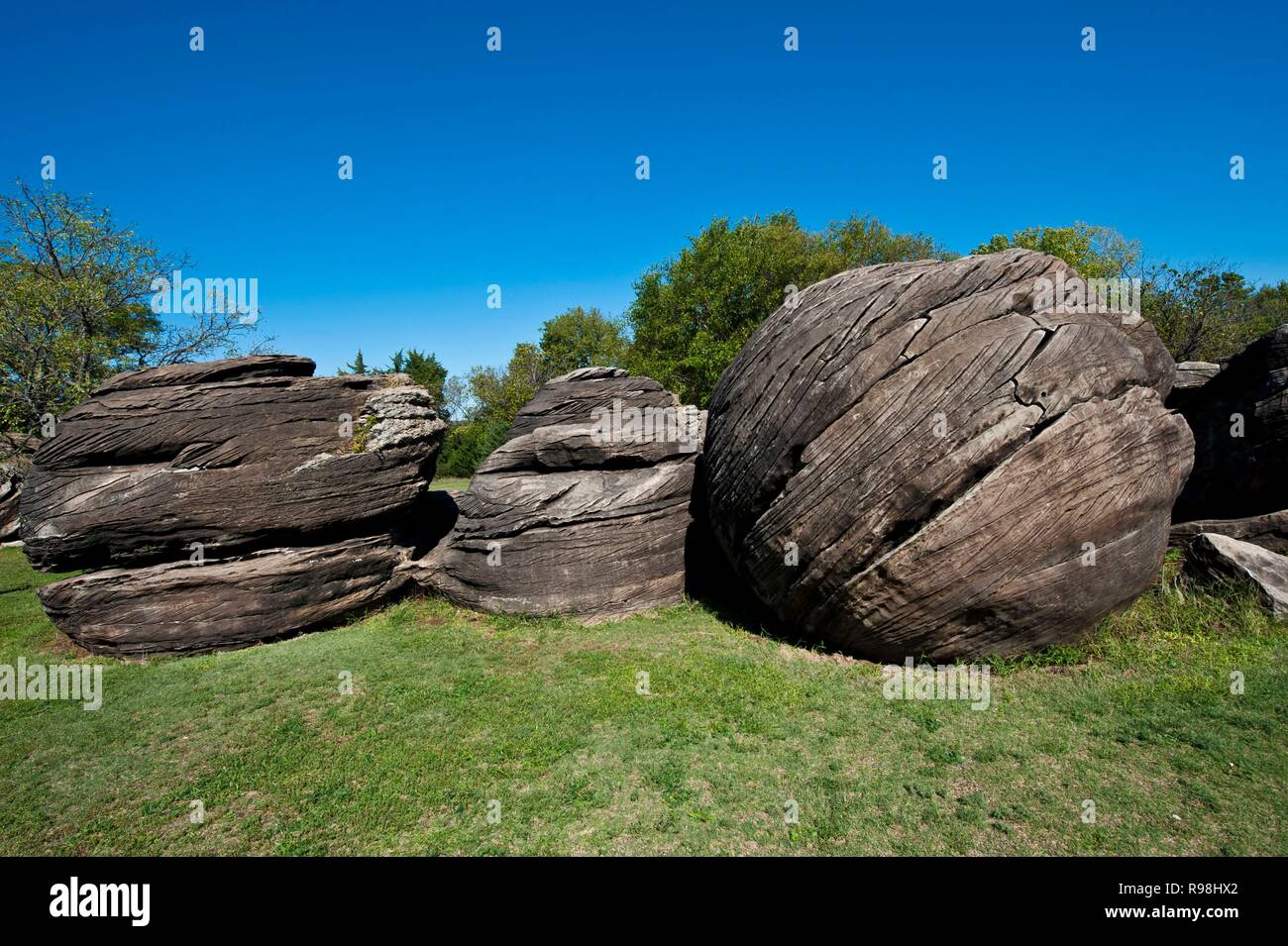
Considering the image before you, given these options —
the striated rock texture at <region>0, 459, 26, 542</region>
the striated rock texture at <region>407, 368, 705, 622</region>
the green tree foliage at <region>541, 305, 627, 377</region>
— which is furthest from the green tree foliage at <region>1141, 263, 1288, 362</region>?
the striated rock texture at <region>0, 459, 26, 542</region>

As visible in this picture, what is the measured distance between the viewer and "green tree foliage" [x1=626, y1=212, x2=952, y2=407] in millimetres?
35406

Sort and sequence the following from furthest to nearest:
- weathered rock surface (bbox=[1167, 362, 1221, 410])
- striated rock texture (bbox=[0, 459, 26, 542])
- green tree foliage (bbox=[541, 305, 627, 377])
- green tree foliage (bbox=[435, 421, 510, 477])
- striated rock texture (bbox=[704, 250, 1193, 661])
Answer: green tree foliage (bbox=[541, 305, 627, 377]), green tree foliage (bbox=[435, 421, 510, 477]), striated rock texture (bbox=[0, 459, 26, 542]), weathered rock surface (bbox=[1167, 362, 1221, 410]), striated rock texture (bbox=[704, 250, 1193, 661])

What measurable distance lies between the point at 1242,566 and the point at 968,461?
5.18m

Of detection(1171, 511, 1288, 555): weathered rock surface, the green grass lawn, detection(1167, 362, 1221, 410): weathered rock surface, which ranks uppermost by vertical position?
detection(1167, 362, 1221, 410): weathered rock surface

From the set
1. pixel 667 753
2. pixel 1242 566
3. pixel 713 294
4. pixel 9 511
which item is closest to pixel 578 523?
pixel 667 753

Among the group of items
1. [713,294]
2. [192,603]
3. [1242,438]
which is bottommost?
[192,603]

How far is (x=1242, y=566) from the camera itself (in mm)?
8555

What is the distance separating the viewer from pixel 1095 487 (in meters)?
7.45

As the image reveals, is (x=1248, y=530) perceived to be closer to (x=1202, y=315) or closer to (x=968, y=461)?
(x=968, y=461)

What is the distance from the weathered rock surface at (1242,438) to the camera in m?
10.0

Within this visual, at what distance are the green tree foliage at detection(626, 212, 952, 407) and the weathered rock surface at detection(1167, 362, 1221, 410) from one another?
22.7m

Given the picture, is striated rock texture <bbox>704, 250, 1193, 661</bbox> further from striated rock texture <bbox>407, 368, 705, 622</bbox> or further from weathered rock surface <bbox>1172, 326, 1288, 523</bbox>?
weathered rock surface <bbox>1172, 326, 1288, 523</bbox>

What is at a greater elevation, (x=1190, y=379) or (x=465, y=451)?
(x=465, y=451)

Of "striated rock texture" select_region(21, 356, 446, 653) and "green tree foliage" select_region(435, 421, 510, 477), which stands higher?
"green tree foliage" select_region(435, 421, 510, 477)
